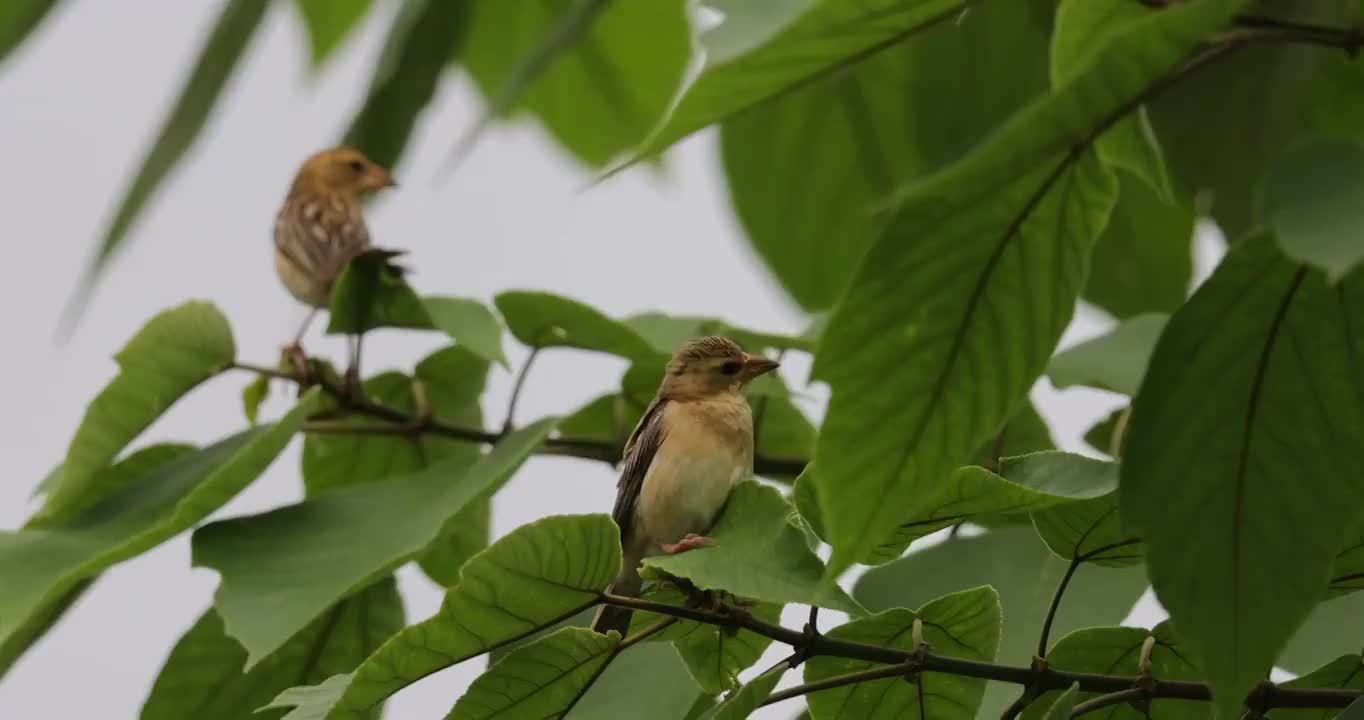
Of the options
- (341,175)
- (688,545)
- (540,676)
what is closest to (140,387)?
(688,545)

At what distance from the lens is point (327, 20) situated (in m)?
3.66

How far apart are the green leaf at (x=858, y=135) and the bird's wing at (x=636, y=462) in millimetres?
661

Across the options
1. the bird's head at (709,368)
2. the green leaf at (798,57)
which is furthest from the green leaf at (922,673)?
the bird's head at (709,368)

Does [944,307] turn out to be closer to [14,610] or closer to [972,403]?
[972,403]

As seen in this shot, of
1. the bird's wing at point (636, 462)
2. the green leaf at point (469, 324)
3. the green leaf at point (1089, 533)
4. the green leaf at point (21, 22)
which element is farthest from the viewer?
the bird's wing at point (636, 462)

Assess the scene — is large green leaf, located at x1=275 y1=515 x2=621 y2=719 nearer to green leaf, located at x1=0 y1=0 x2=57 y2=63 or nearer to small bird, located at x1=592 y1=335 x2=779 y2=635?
small bird, located at x1=592 y1=335 x2=779 y2=635

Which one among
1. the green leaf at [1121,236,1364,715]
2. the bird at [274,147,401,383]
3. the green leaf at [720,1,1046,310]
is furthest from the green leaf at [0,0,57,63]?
the green leaf at [1121,236,1364,715]

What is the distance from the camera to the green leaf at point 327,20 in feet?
11.9

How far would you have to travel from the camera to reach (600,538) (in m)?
1.56

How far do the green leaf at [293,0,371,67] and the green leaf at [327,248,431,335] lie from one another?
3.42 ft

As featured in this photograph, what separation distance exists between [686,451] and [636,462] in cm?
20

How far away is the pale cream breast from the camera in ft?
8.34

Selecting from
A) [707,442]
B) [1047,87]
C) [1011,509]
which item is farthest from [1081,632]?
[1047,87]

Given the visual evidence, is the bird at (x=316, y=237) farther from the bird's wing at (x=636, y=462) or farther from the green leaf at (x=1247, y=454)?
the green leaf at (x=1247, y=454)
